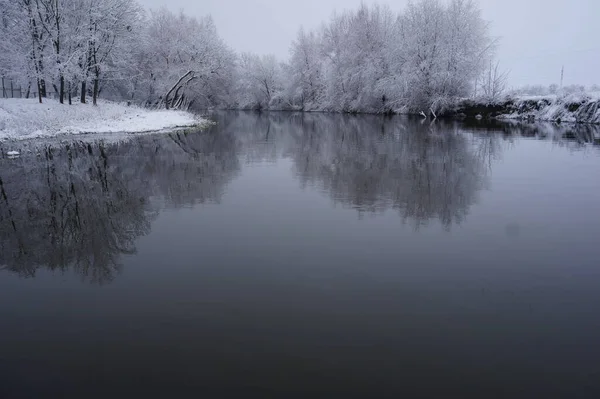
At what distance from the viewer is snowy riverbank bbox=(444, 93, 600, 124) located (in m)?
43.7

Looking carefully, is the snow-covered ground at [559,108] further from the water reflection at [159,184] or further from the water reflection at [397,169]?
the water reflection at [159,184]

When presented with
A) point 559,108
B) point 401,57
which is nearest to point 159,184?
point 559,108

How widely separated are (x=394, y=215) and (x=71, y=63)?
33.5m

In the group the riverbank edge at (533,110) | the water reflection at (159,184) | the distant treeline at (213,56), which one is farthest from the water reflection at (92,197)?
the riverbank edge at (533,110)

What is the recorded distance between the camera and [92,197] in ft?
41.6

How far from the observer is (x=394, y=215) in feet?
34.7

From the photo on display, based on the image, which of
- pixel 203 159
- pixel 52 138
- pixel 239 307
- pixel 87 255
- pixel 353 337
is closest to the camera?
pixel 353 337

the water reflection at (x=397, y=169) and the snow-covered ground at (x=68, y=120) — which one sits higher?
the snow-covered ground at (x=68, y=120)

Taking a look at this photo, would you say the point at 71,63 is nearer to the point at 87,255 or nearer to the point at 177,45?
the point at 177,45

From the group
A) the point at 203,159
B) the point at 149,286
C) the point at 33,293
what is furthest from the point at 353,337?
the point at 203,159

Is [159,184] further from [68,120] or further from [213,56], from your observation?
[213,56]

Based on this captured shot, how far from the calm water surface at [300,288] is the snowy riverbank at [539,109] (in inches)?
1424

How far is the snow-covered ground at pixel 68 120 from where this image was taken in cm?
2778

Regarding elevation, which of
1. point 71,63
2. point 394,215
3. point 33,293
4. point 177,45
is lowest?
point 33,293
